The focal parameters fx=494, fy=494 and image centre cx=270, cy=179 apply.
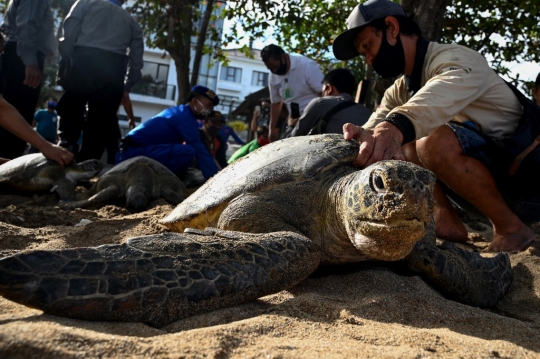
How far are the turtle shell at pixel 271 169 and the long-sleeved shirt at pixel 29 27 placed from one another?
325 centimetres

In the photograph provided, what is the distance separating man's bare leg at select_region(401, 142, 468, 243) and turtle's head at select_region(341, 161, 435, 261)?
5.18 feet

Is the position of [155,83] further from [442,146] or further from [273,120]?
[442,146]

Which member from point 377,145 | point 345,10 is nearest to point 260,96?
point 345,10

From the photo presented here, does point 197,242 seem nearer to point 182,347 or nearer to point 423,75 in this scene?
point 182,347

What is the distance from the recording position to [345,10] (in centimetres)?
753

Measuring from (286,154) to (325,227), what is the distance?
48 cm

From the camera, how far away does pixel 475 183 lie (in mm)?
3006

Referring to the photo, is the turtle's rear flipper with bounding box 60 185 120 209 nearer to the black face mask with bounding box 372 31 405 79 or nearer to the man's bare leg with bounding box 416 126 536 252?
the black face mask with bounding box 372 31 405 79

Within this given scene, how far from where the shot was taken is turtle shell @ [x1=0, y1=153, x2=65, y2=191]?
432 centimetres

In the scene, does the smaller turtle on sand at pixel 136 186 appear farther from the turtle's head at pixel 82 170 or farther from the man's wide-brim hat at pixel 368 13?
the man's wide-brim hat at pixel 368 13

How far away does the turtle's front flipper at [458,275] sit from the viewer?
199 centimetres

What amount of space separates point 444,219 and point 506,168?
531 millimetres

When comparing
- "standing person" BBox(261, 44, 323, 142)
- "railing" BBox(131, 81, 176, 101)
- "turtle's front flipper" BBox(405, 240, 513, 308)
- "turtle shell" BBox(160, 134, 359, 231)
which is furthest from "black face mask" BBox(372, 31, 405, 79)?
"railing" BBox(131, 81, 176, 101)

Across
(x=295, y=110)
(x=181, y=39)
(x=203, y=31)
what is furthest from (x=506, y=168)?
(x=203, y=31)
